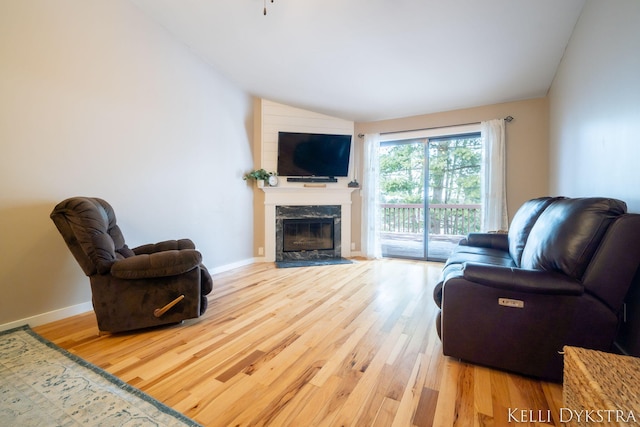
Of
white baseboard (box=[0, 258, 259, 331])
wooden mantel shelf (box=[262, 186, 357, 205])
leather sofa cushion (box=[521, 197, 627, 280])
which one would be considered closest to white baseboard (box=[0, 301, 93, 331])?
white baseboard (box=[0, 258, 259, 331])

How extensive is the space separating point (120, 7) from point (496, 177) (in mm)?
4982

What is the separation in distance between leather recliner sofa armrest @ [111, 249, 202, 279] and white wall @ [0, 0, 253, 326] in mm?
884

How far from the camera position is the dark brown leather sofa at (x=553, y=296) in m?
1.26

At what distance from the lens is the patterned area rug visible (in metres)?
1.14

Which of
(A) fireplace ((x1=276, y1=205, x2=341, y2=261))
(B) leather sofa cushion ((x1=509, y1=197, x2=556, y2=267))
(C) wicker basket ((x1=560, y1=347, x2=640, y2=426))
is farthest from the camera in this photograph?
(A) fireplace ((x1=276, y1=205, x2=341, y2=261))

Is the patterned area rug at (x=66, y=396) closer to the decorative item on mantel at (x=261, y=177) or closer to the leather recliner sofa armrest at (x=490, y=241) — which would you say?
the decorative item on mantel at (x=261, y=177)

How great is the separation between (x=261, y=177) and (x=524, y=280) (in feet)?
11.8

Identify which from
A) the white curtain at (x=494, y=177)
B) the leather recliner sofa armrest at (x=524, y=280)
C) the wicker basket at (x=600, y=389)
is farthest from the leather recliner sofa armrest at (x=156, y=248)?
the white curtain at (x=494, y=177)

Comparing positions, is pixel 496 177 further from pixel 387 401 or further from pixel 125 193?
pixel 125 193

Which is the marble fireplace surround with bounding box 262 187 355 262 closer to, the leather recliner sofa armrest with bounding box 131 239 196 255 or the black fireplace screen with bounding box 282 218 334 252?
the black fireplace screen with bounding box 282 218 334 252

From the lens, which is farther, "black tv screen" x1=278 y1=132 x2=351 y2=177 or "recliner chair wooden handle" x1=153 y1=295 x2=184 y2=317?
"black tv screen" x1=278 y1=132 x2=351 y2=177

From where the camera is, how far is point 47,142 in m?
2.12

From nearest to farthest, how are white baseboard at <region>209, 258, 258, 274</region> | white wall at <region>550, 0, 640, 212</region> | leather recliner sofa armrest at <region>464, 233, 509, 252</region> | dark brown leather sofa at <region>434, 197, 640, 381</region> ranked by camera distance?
dark brown leather sofa at <region>434, 197, 640, 381</region> → white wall at <region>550, 0, 640, 212</region> → leather recliner sofa armrest at <region>464, 233, 509, 252</region> → white baseboard at <region>209, 258, 258, 274</region>

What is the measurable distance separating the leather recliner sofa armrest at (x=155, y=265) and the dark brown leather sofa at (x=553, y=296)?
1819mm
